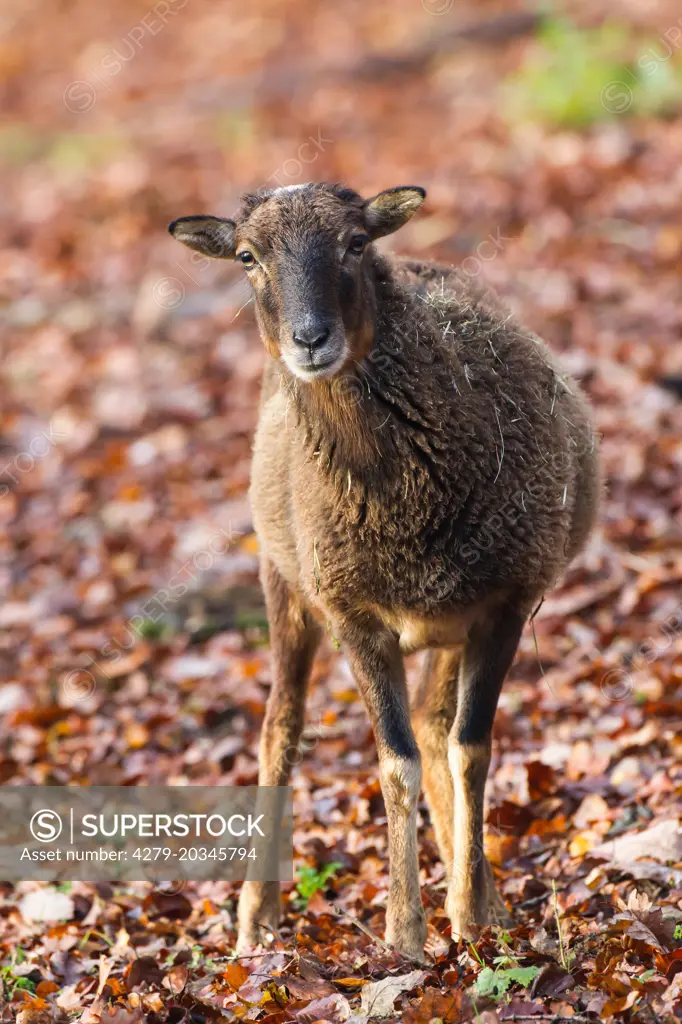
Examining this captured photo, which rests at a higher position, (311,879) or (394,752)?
(394,752)

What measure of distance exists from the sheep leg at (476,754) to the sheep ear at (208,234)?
7.12 ft

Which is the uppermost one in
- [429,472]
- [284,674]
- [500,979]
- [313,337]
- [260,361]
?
[260,361]

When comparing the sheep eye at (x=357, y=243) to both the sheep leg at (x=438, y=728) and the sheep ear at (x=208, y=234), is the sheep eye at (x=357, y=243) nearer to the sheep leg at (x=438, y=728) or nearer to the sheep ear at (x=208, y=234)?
the sheep ear at (x=208, y=234)

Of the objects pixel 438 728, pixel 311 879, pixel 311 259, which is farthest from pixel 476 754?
pixel 311 259

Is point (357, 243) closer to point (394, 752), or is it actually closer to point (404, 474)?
point (404, 474)

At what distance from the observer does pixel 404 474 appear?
5.73m

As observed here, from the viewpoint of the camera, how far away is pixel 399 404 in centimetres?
580

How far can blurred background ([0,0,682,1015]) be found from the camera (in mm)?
8156

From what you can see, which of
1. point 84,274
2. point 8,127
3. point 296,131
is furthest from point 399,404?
point 8,127

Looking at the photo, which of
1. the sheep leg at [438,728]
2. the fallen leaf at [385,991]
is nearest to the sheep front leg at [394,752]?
the fallen leaf at [385,991]

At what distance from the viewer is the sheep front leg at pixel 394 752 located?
18.7ft

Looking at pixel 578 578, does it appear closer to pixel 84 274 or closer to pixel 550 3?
pixel 84 274

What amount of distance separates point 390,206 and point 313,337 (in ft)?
2.98

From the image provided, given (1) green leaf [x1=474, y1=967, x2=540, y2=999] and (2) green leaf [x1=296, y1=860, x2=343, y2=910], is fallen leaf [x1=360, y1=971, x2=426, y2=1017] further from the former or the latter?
(2) green leaf [x1=296, y1=860, x2=343, y2=910]
